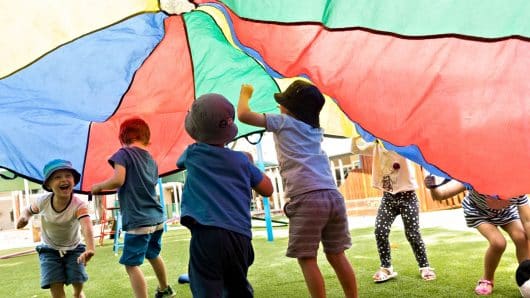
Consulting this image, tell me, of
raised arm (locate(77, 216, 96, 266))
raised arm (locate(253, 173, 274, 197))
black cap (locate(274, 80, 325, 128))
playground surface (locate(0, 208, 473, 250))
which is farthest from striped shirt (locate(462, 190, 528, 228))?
playground surface (locate(0, 208, 473, 250))

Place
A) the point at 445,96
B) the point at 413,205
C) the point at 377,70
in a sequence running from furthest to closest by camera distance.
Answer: the point at 413,205, the point at 377,70, the point at 445,96

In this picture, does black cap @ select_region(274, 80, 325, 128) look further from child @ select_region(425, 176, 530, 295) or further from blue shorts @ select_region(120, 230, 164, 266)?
blue shorts @ select_region(120, 230, 164, 266)

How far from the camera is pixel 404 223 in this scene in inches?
125

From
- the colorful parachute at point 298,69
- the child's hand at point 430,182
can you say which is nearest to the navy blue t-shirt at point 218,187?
the colorful parachute at point 298,69

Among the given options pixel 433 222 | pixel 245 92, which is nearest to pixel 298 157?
pixel 245 92

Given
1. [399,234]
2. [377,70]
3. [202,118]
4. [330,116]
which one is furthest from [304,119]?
[399,234]

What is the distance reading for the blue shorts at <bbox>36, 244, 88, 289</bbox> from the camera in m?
2.72

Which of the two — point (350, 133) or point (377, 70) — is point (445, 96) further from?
point (350, 133)

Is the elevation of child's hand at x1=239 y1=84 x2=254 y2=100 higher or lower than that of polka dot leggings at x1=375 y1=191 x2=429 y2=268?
higher

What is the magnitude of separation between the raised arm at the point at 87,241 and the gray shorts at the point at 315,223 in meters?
1.08

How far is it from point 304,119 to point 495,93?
2.90ft

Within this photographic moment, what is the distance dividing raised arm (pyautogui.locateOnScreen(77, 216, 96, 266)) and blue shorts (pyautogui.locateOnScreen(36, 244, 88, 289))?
0.79 feet

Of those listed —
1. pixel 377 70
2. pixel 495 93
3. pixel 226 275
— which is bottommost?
pixel 226 275

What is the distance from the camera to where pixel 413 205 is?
3.20 metres
